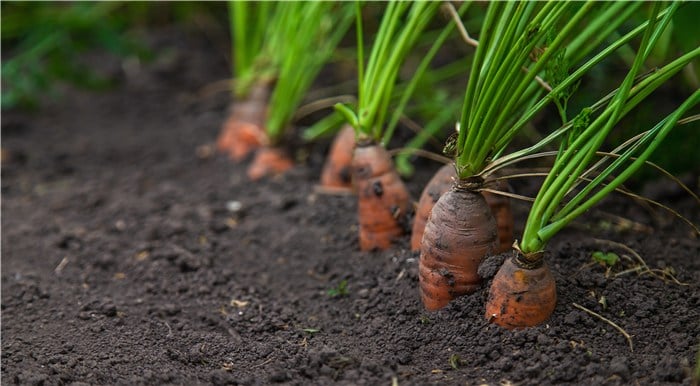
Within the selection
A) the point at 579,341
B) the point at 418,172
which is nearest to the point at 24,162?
the point at 418,172

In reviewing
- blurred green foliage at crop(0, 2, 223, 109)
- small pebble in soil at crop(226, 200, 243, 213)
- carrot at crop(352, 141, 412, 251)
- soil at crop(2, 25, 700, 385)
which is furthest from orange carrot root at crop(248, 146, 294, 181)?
blurred green foliage at crop(0, 2, 223, 109)

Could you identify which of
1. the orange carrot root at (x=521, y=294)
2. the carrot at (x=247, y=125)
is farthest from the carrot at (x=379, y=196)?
the carrot at (x=247, y=125)

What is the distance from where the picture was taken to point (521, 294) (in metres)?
1.37

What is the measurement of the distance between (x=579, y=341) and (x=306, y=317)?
0.52 m

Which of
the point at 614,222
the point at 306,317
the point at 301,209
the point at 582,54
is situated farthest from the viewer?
the point at 301,209

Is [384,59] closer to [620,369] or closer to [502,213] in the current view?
[502,213]

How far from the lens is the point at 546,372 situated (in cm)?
129

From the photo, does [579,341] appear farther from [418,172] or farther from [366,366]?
[418,172]

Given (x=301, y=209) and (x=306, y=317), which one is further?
(x=301, y=209)

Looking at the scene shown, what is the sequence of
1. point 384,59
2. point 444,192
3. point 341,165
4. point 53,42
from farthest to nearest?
point 53,42
point 341,165
point 384,59
point 444,192

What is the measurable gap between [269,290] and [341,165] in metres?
0.48

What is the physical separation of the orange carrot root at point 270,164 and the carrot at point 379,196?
23.5 inches

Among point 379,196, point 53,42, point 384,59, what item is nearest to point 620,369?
point 379,196

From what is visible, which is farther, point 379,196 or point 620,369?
point 379,196
